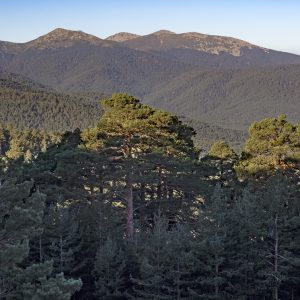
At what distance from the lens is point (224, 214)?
18578 mm

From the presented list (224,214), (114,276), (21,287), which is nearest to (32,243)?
(114,276)

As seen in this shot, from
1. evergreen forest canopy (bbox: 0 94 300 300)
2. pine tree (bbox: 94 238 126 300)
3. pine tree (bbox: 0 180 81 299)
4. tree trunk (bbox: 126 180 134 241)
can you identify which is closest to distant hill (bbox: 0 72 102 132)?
evergreen forest canopy (bbox: 0 94 300 300)

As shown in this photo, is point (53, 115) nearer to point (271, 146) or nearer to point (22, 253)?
point (271, 146)

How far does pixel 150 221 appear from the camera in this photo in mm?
30359

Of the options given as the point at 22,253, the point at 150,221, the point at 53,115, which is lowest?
the point at 53,115

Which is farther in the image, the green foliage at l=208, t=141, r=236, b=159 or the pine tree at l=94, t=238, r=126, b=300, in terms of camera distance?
the green foliage at l=208, t=141, r=236, b=159

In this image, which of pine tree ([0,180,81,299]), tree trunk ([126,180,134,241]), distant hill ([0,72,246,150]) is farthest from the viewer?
distant hill ([0,72,246,150])

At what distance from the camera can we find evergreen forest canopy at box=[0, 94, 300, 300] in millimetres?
15109

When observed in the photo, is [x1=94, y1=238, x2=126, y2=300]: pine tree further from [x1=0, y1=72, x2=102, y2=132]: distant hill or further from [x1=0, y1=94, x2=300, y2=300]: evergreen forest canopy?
[x1=0, y1=72, x2=102, y2=132]: distant hill

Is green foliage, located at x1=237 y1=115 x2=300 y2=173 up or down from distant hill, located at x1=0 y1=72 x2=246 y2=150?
up

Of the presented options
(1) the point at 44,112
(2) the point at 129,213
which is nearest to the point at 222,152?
(2) the point at 129,213

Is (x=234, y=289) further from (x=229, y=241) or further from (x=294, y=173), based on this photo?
(x=294, y=173)

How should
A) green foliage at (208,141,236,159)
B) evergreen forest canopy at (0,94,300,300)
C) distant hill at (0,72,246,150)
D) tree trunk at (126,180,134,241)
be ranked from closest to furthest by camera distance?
1. evergreen forest canopy at (0,94,300,300)
2. tree trunk at (126,180,134,241)
3. green foliage at (208,141,236,159)
4. distant hill at (0,72,246,150)

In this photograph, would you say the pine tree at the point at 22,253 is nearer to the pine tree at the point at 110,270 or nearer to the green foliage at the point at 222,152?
the pine tree at the point at 110,270
